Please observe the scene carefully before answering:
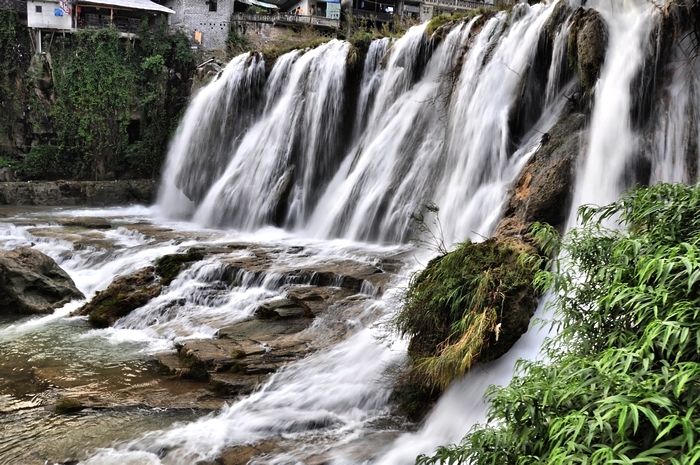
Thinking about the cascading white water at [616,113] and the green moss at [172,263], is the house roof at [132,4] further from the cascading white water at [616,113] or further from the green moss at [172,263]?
the cascading white water at [616,113]

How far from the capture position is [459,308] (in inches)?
235

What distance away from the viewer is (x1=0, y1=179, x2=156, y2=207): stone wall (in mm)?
22984

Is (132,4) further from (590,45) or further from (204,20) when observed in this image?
(590,45)

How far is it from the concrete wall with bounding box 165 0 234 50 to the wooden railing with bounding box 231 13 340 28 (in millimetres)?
844

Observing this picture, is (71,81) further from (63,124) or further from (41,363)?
(41,363)

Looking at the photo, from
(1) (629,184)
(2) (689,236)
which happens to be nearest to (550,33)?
(1) (629,184)

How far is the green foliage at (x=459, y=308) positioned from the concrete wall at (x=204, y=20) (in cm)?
3013

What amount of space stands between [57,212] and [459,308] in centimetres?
1935

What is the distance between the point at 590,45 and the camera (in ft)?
29.9

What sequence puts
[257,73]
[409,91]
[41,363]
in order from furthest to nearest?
[257,73] → [409,91] → [41,363]

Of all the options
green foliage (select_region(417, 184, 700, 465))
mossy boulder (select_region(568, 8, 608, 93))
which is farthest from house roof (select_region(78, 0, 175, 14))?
green foliage (select_region(417, 184, 700, 465))

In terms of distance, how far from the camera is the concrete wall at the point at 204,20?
109ft

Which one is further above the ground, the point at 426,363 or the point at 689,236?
the point at 689,236

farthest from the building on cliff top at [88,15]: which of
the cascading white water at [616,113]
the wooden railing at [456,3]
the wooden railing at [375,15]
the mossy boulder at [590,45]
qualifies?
the cascading white water at [616,113]
